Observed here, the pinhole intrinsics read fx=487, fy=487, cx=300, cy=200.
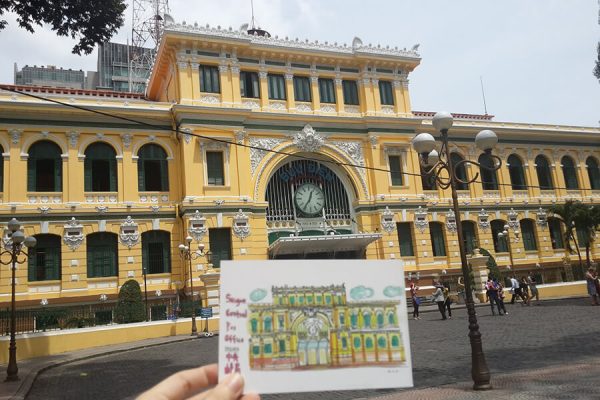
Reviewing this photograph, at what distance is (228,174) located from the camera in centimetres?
2672

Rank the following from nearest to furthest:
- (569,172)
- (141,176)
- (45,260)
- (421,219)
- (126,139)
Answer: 1. (45,260)
2. (126,139)
3. (141,176)
4. (421,219)
5. (569,172)

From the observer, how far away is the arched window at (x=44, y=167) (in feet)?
80.2

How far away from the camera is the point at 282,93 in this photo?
95.5 ft

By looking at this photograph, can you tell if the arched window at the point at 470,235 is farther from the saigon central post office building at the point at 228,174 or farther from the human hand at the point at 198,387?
the human hand at the point at 198,387

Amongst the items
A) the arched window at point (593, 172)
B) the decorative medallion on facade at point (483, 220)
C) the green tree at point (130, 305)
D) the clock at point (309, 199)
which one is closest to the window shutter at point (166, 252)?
the green tree at point (130, 305)

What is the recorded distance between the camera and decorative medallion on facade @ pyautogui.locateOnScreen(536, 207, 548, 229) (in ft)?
114

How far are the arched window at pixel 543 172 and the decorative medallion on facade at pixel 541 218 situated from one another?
2.13 m

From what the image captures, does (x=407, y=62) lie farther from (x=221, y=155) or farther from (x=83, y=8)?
(x=83, y=8)

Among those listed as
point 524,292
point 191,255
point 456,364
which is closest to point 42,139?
point 191,255

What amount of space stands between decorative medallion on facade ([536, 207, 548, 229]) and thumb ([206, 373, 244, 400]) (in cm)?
3706

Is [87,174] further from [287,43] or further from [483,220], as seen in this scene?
[483,220]

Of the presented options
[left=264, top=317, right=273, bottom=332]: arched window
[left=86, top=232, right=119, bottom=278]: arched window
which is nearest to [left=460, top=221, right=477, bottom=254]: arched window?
[left=86, top=232, right=119, bottom=278]: arched window

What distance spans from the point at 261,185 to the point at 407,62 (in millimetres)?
12710

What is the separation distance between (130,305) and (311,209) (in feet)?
37.4
